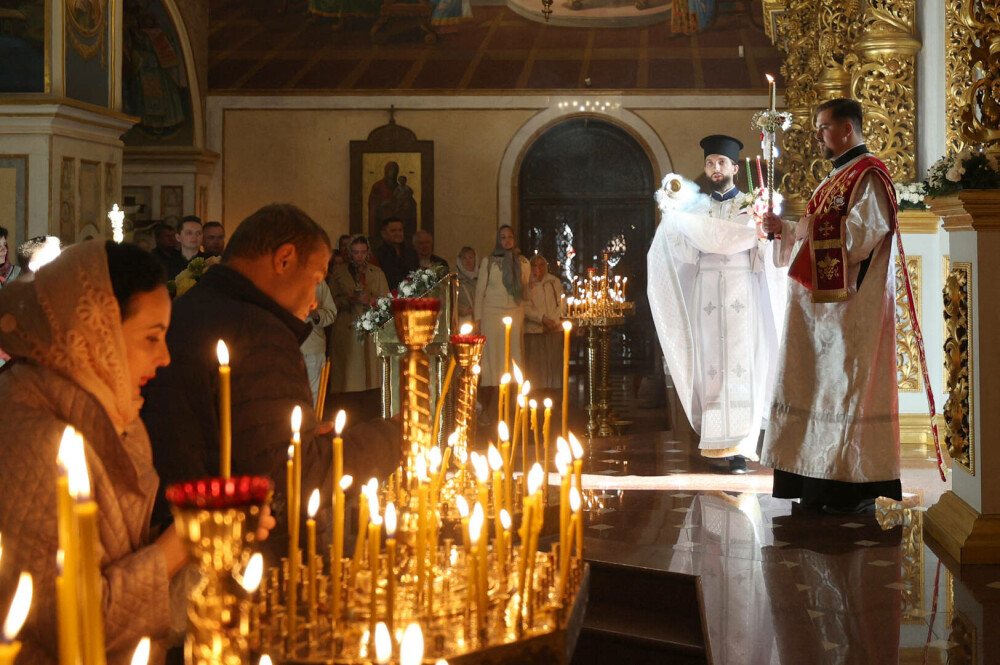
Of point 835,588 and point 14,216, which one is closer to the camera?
point 835,588

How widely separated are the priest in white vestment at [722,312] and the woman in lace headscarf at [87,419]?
557cm

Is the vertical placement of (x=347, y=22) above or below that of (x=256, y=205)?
above

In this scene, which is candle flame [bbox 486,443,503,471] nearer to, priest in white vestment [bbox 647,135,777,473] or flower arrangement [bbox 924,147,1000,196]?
flower arrangement [bbox 924,147,1000,196]

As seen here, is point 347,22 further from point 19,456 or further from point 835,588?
point 19,456

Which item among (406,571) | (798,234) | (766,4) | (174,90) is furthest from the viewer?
(174,90)

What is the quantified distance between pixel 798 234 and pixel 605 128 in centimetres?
1036

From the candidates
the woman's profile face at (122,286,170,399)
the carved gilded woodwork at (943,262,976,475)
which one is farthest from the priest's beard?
the woman's profile face at (122,286,170,399)

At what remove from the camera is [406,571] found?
238 cm

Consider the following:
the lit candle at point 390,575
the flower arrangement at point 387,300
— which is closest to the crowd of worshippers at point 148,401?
the lit candle at point 390,575

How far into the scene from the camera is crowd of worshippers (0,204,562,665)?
174cm

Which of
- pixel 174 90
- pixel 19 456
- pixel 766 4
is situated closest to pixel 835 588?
pixel 19 456

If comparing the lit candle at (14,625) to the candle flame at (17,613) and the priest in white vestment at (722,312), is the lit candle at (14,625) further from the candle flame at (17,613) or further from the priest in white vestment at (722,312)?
the priest in white vestment at (722,312)

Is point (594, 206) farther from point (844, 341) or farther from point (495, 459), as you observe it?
point (495, 459)

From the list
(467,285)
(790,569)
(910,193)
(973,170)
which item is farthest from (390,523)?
(467,285)
